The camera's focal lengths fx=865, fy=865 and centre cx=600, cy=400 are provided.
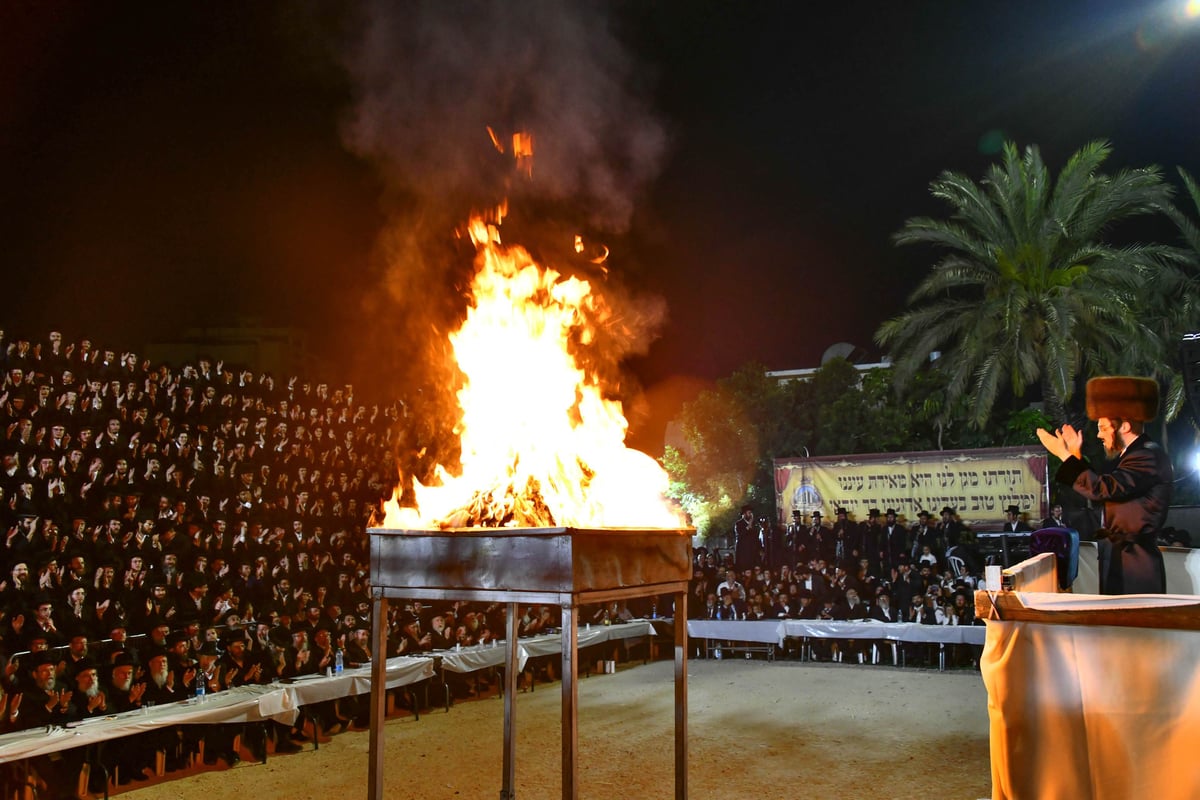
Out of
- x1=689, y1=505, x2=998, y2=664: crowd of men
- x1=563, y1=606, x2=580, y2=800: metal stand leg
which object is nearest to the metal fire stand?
x1=563, y1=606, x2=580, y2=800: metal stand leg

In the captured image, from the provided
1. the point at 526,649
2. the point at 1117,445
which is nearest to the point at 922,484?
the point at 526,649

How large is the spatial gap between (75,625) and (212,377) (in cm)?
602

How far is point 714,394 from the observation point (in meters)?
31.1

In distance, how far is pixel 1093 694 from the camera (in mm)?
3578

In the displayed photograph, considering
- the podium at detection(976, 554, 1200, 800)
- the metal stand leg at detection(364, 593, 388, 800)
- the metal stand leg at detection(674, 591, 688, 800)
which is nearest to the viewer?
the podium at detection(976, 554, 1200, 800)

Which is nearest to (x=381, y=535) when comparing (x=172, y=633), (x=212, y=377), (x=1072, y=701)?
(x=1072, y=701)

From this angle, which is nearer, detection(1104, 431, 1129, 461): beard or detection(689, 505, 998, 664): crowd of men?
detection(1104, 431, 1129, 461): beard

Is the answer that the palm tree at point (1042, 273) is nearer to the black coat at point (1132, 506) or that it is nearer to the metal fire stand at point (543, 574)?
the black coat at point (1132, 506)

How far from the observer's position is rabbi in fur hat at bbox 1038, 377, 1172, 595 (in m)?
5.57

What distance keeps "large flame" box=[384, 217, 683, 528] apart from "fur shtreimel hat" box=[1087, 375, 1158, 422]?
119 inches

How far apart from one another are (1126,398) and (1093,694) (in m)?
2.94

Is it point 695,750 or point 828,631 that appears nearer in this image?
point 695,750

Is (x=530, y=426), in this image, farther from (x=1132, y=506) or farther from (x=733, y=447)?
(x=733, y=447)

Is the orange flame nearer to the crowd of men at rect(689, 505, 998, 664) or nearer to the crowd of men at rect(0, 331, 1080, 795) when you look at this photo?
the crowd of men at rect(0, 331, 1080, 795)
